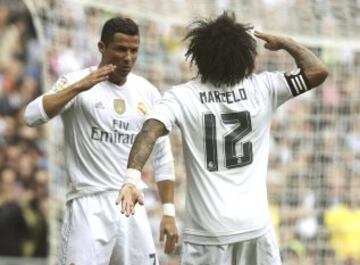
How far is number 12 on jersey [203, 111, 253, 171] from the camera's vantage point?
Answer: 231 inches

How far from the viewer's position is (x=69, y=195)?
698 centimetres

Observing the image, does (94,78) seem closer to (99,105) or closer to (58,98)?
(58,98)

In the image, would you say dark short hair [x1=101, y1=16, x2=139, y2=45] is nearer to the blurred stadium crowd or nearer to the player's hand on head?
the player's hand on head

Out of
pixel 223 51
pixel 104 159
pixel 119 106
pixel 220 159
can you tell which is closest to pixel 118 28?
pixel 119 106

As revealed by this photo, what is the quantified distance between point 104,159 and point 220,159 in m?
1.16

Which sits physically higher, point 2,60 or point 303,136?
point 2,60

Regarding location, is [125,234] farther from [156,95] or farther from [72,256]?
[156,95]

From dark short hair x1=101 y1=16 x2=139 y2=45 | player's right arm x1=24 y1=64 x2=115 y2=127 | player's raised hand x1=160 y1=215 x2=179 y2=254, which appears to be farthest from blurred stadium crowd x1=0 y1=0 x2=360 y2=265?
player's raised hand x1=160 y1=215 x2=179 y2=254

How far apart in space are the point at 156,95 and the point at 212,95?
4.06 feet

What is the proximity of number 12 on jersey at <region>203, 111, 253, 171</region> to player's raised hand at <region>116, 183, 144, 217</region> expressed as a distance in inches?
19.5

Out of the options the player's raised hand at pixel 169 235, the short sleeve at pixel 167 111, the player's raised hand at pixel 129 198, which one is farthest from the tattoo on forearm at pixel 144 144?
the player's raised hand at pixel 169 235

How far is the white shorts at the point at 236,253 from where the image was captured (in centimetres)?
588

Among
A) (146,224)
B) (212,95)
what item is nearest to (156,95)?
(146,224)

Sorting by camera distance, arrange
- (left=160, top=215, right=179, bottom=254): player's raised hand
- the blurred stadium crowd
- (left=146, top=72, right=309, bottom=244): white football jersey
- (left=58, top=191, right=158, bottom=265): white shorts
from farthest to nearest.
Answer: the blurred stadium crowd
(left=58, top=191, right=158, bottom=265): white shorts
(left=160, top=215, right=179, bottom=254): player's raised hand
(left=146, top=72, right=309, bottom=244): white football jersey
